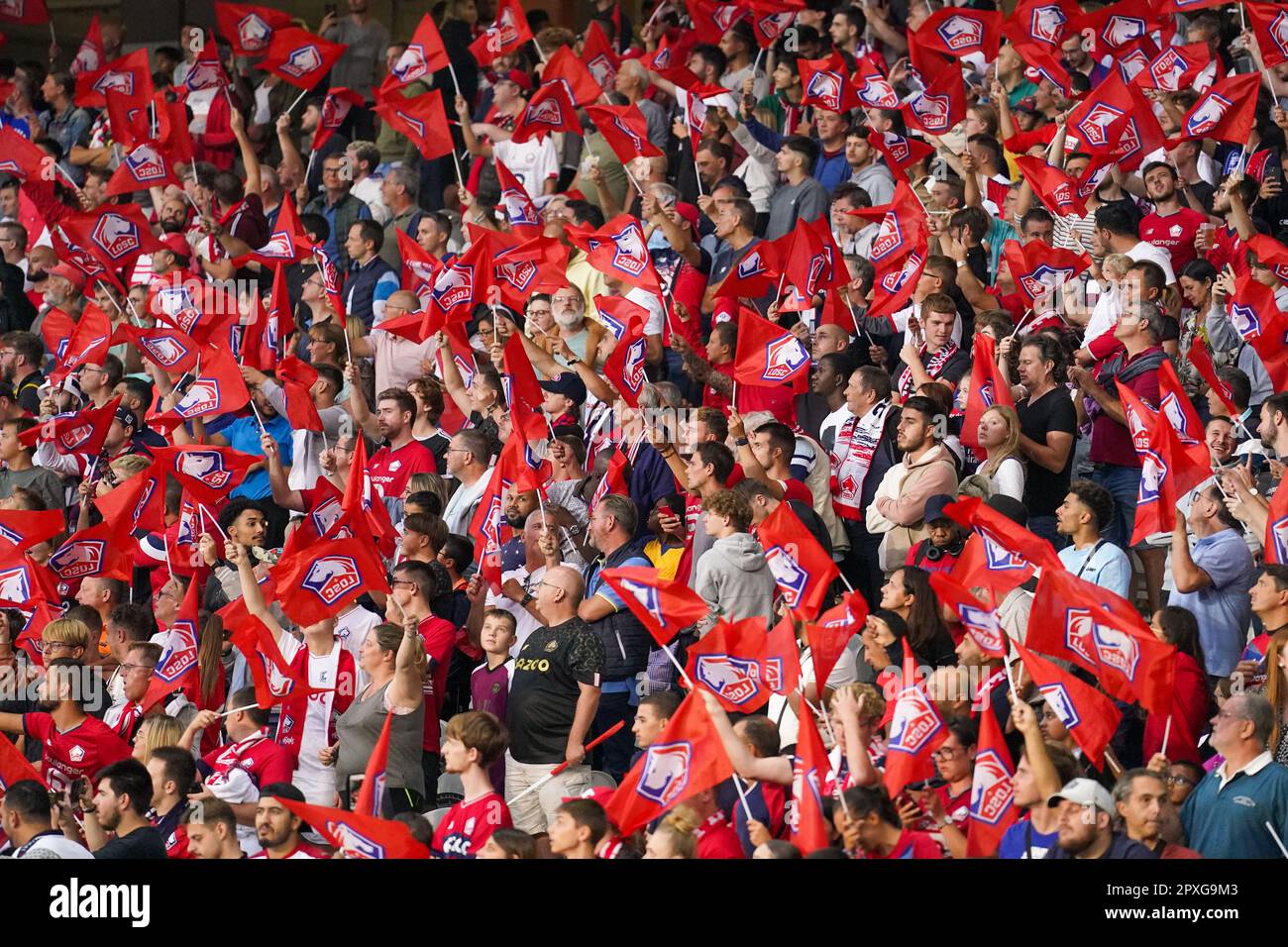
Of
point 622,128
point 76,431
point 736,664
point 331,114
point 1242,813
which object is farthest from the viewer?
point 331,114

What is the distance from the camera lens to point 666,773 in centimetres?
771

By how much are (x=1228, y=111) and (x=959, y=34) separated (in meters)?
2.32

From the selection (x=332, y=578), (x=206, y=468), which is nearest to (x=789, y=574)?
(x=332, y=578)

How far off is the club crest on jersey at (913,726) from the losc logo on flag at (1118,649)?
0.73 metres

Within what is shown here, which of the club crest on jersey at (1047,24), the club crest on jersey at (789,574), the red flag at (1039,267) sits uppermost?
the club crest on jersey at (1047,24)

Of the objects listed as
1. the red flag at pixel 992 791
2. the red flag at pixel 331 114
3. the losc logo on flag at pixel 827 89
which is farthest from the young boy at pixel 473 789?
the red flag at pixel 331 114

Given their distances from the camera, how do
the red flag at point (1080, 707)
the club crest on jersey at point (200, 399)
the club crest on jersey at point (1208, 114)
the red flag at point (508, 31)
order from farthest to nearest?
1. the red flag at point (508, 31)
2. the club crest on jersey at point (1208, 114)
3. the club crest on jersey at point (200, 399)
4. the red flag at point (1080, 707)

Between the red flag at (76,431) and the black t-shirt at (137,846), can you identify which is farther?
the red flag at (76,431)

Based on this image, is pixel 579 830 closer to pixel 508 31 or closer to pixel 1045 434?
pixel 1045 434

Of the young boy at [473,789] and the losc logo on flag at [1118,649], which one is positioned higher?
the losc logo on flag at [1118,649]

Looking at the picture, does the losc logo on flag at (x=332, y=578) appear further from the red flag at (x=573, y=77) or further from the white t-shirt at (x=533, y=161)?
the red flag at (x=573, y=77)

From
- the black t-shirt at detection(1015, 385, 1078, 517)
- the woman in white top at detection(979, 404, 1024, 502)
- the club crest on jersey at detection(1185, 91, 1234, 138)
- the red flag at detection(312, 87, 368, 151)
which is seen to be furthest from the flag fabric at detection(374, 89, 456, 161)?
the woman in white top at detection(979, 404, 1024, 502)

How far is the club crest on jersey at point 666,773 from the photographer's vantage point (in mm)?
7676

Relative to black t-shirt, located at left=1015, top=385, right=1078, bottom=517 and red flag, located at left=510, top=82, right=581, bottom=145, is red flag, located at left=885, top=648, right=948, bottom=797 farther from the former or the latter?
red flag, located at left=510, top=82, right=581, bottom=145
